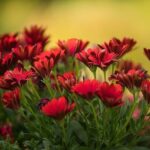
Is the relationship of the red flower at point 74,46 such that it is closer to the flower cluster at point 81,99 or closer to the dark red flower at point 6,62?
the flower cluster at point 81,99

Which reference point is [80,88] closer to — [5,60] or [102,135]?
[102,135]

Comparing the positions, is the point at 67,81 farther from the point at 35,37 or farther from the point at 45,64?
the point at 35,37

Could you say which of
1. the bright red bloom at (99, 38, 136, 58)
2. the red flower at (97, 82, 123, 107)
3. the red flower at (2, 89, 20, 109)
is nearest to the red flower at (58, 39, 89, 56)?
the bright red bloom at (99, 38, 136, 58)

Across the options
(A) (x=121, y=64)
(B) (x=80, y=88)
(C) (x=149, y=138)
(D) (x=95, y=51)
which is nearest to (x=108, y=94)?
(B) (x=80, y=88)

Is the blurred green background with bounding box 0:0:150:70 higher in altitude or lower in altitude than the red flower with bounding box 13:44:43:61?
higher

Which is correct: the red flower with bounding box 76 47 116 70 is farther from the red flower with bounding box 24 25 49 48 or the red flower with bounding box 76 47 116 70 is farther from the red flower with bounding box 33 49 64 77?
the red flower with bounding box 24 25 49 48

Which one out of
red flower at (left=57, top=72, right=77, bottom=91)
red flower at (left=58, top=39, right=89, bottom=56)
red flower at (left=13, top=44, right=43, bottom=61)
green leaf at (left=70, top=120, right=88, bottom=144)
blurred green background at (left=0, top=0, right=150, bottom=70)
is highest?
blurred green background at (left=0, top=0, right=150, bottom=70)
